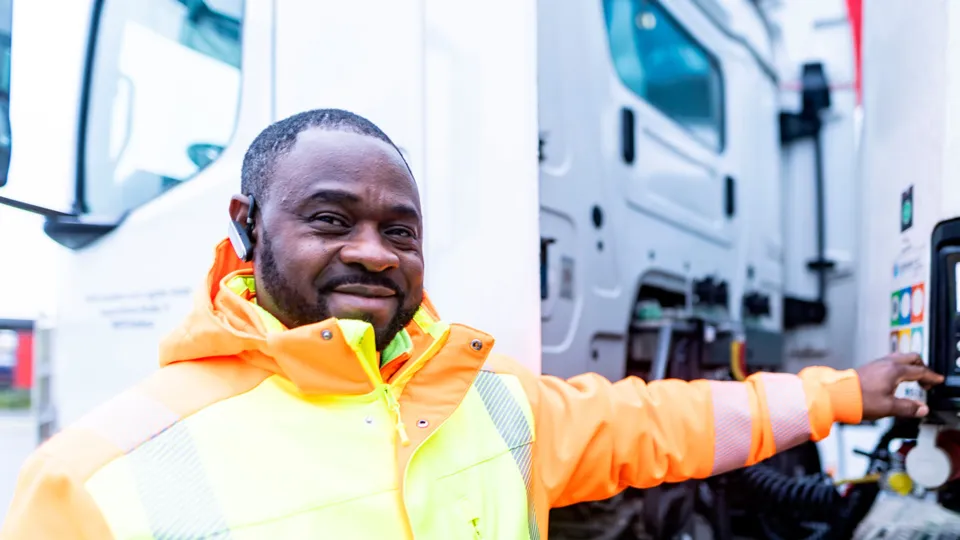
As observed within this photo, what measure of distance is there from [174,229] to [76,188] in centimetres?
44

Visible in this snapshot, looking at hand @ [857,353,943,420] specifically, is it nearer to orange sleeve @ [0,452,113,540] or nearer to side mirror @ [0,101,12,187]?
orange sleeve @ [0,452,113,540]

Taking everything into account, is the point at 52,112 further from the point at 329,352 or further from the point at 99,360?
the point at 329,352

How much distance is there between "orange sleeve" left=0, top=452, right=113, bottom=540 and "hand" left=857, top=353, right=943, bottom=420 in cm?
115

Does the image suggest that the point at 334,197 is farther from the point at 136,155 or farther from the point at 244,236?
the point at 136,155

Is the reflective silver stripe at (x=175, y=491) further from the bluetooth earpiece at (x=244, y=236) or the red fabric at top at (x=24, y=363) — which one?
the red fabric at top at (x=24, y=363)

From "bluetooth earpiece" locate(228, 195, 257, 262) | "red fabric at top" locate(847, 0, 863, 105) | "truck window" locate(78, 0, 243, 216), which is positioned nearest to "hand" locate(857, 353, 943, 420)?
"bluetooth earpiece" locate(228, 195, 257, 262)

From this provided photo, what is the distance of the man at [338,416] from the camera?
0.91m

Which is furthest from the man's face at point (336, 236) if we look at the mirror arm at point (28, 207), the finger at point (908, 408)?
the finger at point (908, 408)

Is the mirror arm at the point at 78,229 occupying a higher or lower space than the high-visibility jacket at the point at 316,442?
higher

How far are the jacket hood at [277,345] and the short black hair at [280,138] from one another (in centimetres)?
16

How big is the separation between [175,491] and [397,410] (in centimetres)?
28

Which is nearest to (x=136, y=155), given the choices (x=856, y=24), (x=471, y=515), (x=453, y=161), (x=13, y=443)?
(x=13, y=443)

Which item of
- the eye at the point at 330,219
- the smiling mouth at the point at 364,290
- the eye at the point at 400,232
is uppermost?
the eye at the point at 330,219

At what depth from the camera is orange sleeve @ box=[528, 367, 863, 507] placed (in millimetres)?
1305
